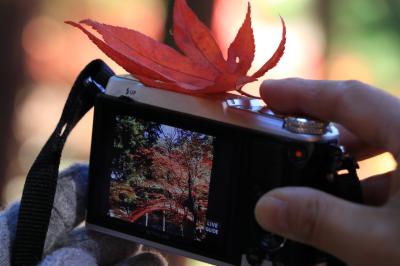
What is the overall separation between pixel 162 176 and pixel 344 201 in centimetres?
18

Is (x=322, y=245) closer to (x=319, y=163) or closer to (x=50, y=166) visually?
(x=319, y=163)

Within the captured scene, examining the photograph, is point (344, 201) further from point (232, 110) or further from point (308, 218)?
point (232, 110)

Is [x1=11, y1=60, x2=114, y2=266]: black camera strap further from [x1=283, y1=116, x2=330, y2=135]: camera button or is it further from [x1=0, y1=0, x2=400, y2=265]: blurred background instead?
[x1=0, y1=0, x2=400, y2=265]: blurred background

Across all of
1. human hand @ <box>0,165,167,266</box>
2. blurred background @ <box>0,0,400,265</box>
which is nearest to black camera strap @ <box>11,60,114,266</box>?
human hand @ <box>0,165,167,266</box>

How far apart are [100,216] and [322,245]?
0.24 m

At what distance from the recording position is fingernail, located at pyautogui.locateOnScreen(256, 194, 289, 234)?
481 millimetres

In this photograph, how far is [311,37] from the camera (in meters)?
1.10

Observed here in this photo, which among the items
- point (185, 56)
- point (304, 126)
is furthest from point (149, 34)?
point (304, 126)

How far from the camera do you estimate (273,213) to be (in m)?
0.48

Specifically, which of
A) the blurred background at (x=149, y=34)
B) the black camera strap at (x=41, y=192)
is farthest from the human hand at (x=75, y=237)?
the blurred background at (x=149, y=34)

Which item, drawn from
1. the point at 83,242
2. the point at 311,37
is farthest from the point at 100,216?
the point at 311,37

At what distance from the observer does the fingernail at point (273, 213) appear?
0.48 meters

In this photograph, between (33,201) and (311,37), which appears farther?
(311,37)

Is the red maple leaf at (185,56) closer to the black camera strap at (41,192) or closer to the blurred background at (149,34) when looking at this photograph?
the black camera strap at (41,192)
